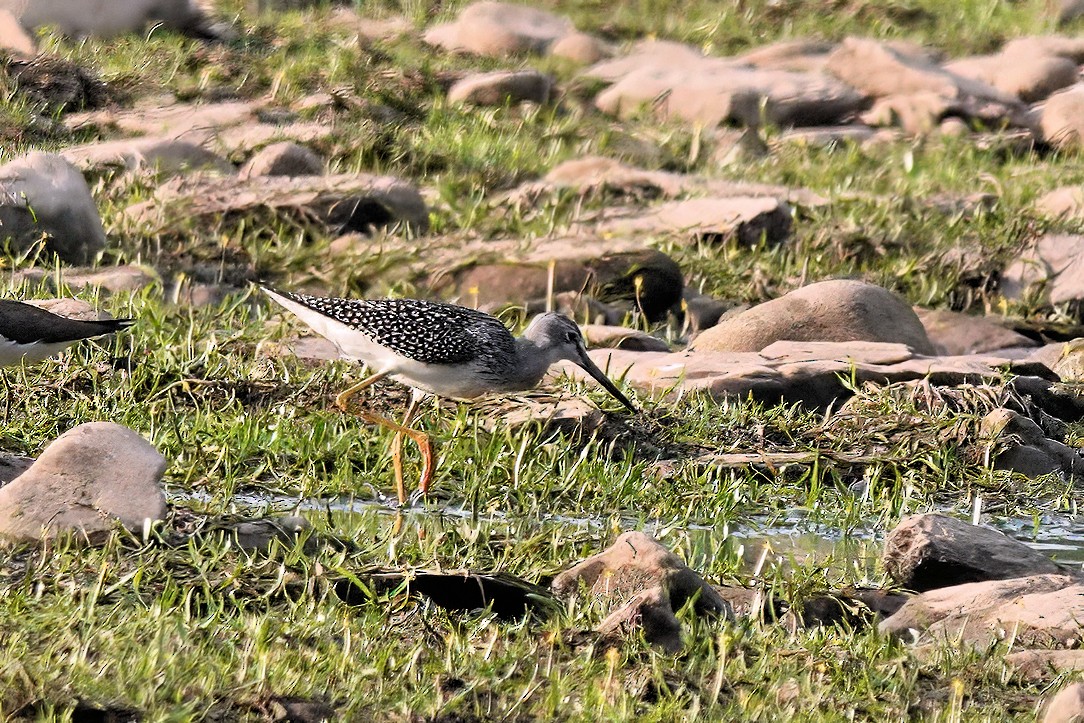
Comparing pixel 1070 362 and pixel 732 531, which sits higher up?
pixel 732 531

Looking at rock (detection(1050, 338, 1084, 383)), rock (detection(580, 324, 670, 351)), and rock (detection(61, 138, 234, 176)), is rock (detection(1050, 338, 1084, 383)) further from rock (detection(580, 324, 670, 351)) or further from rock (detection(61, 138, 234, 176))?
rock (detection(61, 138, 234, 176))

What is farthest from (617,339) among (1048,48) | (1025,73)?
(1048,48)

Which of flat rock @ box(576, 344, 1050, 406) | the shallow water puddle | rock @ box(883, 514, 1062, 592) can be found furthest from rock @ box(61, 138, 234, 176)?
rock @ box(883, 514, 1062, 592)

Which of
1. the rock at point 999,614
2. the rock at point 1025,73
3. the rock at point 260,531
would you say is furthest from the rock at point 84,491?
the rock at point 1025,73

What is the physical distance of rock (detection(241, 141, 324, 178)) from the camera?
11.4 metres

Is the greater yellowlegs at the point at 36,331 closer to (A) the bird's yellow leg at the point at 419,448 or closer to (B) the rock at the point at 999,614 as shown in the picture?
(A) the bird's yellow leg at the point at 419,448

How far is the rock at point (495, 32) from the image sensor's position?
1587 cm

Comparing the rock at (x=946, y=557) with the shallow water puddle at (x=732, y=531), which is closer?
the rock at (x=946, y=557)

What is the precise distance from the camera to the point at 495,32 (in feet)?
52.5

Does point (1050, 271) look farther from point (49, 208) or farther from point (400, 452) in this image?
point (49, 208)

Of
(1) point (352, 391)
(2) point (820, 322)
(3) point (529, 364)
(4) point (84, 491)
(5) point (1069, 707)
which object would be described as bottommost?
(2) point (820, 322)

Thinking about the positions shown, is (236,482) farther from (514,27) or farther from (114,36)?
(514,27)

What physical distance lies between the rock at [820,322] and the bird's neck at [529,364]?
1786 mm

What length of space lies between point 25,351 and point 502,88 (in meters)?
7.99
